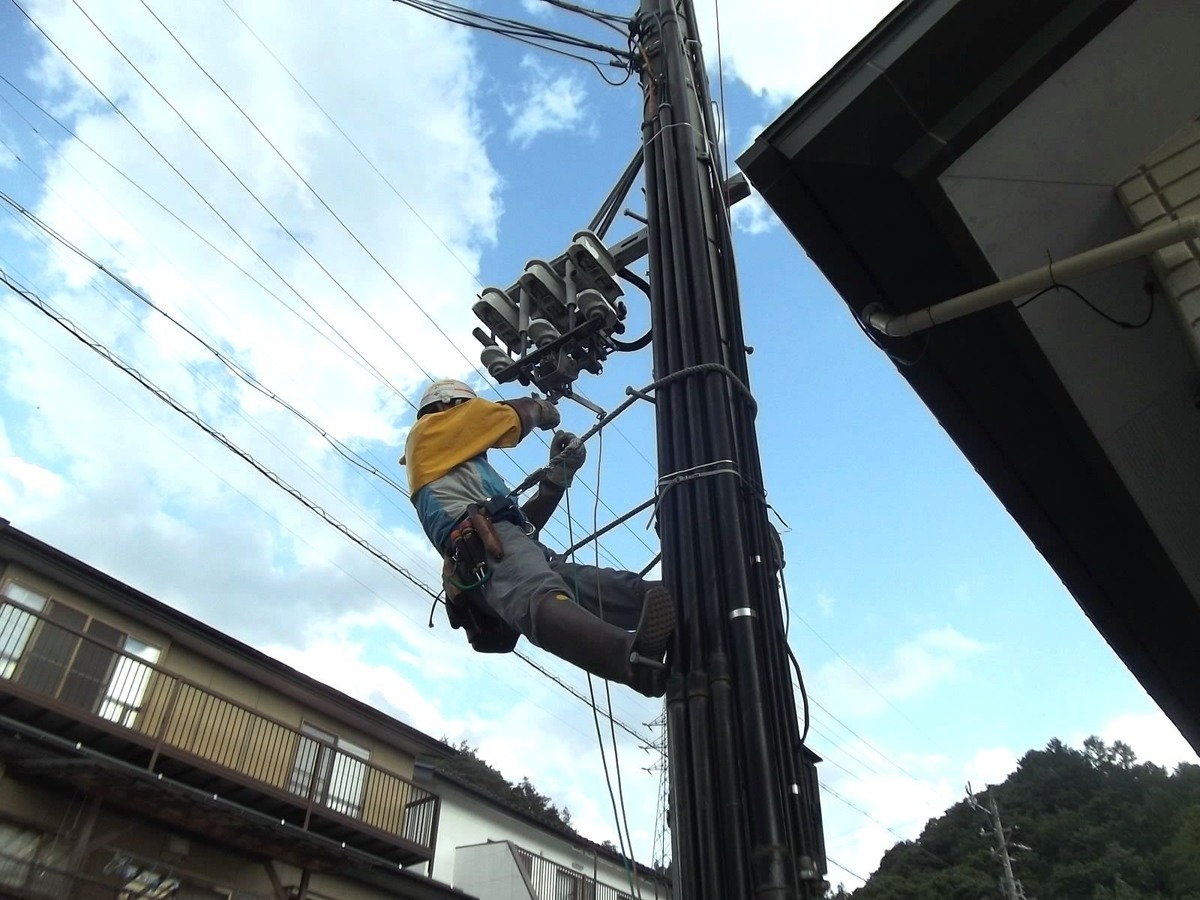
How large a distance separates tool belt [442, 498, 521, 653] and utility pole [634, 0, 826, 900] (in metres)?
0.85

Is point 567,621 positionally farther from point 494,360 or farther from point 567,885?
point 567,885

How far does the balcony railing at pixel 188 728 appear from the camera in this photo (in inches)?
450

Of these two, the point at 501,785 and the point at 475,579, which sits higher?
the point at 501,785

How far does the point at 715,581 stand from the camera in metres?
2.99

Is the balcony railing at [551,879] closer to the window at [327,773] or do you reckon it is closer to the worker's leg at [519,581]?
the window at [327,773]

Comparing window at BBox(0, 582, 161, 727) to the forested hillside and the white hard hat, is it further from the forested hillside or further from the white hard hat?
the forested hillside

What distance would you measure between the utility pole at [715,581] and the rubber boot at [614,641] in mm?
91

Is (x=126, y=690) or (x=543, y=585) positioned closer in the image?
(x=543, y=585)

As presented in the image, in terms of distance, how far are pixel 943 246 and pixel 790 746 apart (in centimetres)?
212

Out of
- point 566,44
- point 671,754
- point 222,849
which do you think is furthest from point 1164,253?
point 222,849

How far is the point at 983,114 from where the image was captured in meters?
3.46

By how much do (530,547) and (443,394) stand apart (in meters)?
1.31

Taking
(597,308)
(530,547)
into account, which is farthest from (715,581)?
(597,308)

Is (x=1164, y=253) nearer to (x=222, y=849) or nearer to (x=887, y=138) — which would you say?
(x=887, y=138)
